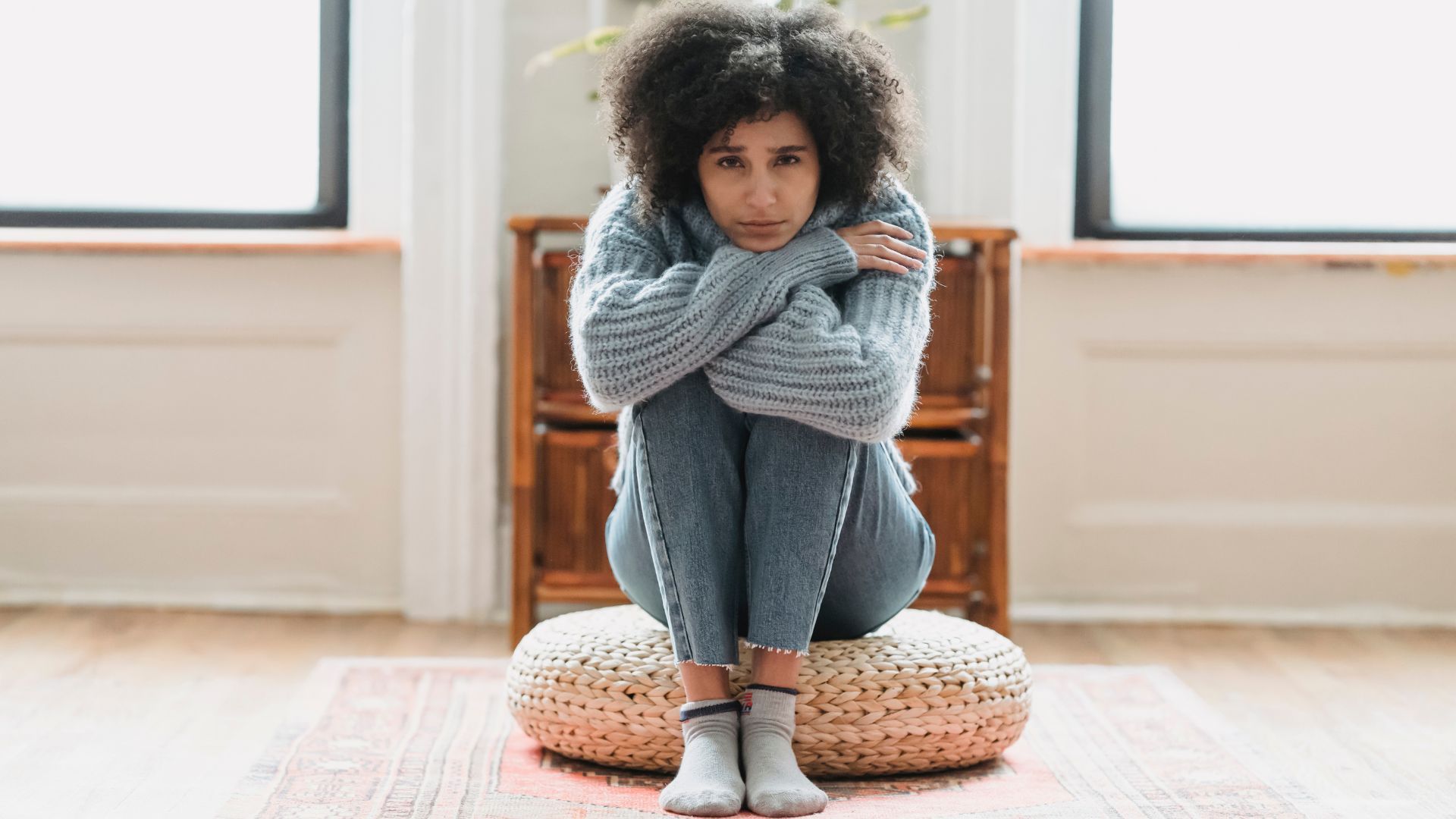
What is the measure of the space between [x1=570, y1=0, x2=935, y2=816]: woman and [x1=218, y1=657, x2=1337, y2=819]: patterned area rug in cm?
16

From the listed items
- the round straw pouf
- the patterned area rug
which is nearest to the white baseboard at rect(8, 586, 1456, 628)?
the patterned area rug

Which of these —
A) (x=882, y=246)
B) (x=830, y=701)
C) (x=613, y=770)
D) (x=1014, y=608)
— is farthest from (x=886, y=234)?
(x=1014, y=608)

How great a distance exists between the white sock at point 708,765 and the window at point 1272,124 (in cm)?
151

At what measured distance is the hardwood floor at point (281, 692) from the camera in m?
1.58

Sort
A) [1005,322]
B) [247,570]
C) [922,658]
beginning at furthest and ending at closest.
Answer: [247,570] < [1005,322] < [922,658]

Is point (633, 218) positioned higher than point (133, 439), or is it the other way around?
point (633, 218)

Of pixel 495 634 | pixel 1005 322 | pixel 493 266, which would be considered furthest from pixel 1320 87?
pixel 495 634

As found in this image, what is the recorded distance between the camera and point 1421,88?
104 inches

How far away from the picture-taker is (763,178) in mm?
1550

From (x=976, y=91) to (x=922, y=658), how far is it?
124cm

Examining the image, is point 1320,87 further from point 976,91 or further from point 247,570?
point 247,570

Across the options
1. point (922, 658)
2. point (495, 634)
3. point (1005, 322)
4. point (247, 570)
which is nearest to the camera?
point (922, 658)

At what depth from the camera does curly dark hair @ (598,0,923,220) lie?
60.4 inches

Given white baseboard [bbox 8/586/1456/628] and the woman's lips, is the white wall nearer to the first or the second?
white baseboard [bbox 8/586/1456/628]
